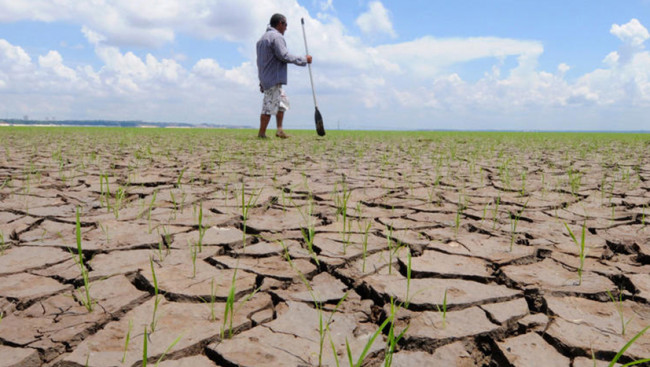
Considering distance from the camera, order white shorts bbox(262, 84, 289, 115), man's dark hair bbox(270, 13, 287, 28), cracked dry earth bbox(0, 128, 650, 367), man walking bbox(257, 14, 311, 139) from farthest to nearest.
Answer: white shorts bbox(262, 84, 289, 115)
man's dark hair bbox(270, 13, 287, 28)
man walking bbox(257, 14, 311, 139)
cracked dry earth bbox(0, 128, 650, 367)

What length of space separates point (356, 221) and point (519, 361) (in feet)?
4.11

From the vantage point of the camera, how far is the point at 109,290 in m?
1.41

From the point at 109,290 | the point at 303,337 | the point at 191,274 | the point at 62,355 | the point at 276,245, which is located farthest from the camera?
the point at 276,245

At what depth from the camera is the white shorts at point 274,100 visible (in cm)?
704

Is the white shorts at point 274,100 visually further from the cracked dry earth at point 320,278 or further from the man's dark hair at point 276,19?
the cracked dry earth at point 320,278

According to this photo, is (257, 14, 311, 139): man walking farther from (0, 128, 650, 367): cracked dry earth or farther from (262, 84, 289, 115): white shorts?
(0, 128, 650, 367): cracked dry earth

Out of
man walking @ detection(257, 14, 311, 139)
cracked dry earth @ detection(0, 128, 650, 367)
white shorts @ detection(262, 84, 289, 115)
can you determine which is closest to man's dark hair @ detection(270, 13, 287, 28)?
man walking @ detection(257, 14, 311, 139)

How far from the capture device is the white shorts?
23.1 feet

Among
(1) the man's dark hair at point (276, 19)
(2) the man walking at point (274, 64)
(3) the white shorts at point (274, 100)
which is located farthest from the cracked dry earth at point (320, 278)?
(1) the man's dark hair at point (276, 19)

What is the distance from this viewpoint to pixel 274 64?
6895 mm

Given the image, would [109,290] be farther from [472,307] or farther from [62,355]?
[472,307]

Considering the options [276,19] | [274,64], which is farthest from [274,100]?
[276,19]

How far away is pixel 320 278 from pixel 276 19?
19.2ft

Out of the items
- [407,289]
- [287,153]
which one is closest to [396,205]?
[407,289]
